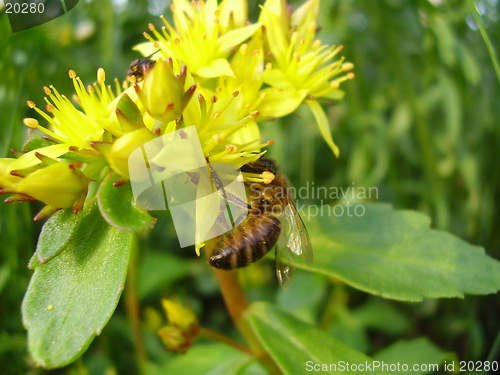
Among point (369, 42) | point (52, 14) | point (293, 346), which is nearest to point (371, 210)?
point (293, 346)

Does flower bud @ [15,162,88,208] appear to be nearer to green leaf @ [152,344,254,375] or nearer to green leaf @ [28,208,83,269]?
green leaf @ [28,208,83,269]

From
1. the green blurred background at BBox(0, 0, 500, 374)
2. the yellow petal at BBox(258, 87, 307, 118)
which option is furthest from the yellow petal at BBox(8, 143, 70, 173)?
the green blurred background at BBox(0, 0, 500, 374)

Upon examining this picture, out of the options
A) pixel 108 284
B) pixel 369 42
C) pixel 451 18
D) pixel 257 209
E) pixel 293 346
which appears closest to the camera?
pixel 108 284

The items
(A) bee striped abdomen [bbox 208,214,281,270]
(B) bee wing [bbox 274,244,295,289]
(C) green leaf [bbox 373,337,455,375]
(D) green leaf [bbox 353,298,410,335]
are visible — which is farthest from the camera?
(D) green leaf [bbox 353,298,410,335]

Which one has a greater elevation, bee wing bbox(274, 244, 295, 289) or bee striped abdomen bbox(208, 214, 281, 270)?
bee striped abdomen bbox(208, 214, 281, 270)

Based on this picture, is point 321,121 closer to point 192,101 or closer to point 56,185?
point 192,101

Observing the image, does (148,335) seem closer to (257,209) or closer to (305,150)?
(305,150)

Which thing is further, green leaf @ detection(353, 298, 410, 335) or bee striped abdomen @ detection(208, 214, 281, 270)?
green leaf @ detection(353, 298, 410, 335)
